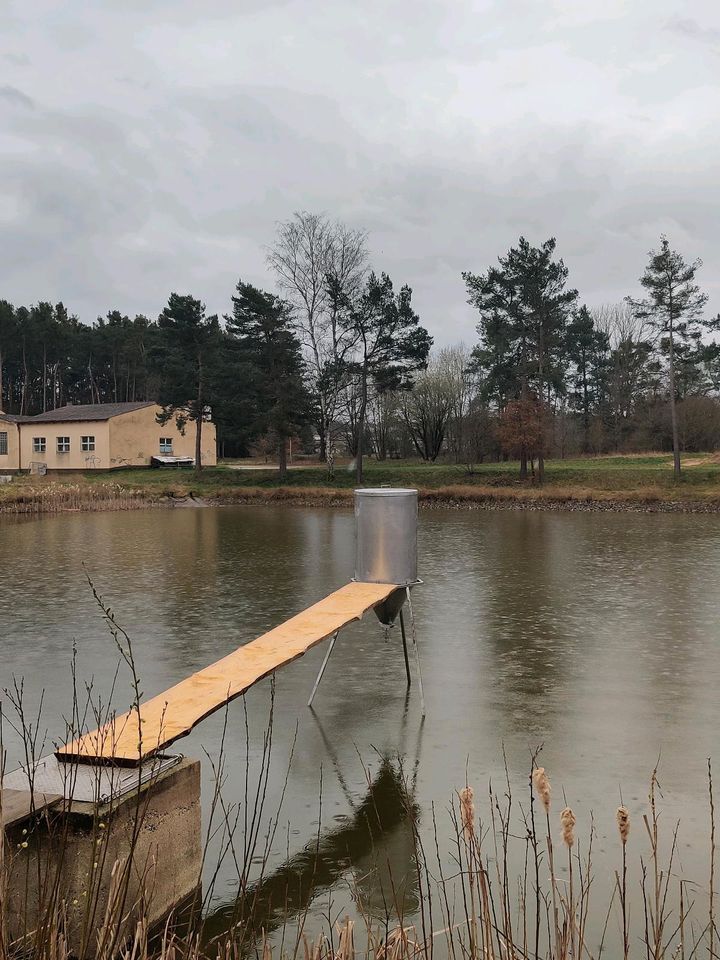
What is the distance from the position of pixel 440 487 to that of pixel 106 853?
106 feet

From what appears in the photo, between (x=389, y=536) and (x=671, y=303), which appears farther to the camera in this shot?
(x=671, y=303)

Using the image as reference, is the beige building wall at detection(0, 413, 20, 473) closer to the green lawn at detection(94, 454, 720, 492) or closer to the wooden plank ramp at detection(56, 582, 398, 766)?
the green lawn at detection(94, 454, 720, 492)

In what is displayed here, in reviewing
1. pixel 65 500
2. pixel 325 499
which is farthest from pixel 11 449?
pixel 325 499

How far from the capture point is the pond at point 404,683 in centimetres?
461

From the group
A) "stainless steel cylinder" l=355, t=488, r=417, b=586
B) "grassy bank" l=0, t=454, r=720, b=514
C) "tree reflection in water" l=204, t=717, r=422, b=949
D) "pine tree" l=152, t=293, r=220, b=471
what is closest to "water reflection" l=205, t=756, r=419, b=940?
"tree reflection in water" l=204, t=717, r=422, b=949

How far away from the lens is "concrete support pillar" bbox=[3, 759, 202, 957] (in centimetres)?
311

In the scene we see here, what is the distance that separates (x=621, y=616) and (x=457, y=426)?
38.1 m

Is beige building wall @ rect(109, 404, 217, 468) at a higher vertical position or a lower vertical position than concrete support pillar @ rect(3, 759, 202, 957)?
higher

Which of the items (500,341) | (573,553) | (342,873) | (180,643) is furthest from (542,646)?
(500,341)

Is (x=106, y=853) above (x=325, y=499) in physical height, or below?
above

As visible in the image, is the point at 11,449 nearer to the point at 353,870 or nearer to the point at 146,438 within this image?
the point at 146,438

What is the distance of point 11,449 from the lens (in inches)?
1940

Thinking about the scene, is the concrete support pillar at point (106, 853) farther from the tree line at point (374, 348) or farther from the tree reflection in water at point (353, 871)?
the tree line at point (374, 348)

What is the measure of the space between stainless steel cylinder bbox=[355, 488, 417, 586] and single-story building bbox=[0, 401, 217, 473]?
41.7 m
